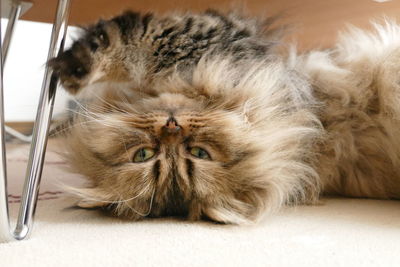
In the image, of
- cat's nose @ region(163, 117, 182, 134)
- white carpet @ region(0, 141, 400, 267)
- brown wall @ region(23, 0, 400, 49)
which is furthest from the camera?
brown wall @ region(23, 0, 400, 49)

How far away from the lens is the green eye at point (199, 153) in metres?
0.99

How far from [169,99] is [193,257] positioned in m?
0.42

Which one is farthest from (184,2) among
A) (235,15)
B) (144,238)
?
(144,238)

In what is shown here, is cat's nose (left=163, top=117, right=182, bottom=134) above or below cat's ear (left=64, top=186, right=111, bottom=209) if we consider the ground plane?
Answer: above

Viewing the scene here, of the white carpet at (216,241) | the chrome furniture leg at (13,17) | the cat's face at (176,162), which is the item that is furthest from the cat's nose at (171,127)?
the chrome furniture leg at (13,17)

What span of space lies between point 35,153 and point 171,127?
1.04 feet

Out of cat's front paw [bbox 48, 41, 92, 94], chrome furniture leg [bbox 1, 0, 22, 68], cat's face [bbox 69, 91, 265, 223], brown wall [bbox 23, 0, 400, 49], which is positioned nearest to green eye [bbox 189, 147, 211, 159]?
cat's face [bbox 69, 91, 265, 223]

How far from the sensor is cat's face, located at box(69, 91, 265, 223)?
976mm

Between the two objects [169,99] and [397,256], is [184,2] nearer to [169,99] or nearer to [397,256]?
[169,99]

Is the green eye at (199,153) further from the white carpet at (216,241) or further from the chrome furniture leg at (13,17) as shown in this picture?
the chrome furniture leg at (13,17)

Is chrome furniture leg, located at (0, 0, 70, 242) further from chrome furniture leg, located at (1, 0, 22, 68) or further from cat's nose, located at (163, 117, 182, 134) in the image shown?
chrome furniture leg, located at (1, 0, 22, 68)

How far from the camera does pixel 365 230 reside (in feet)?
2.96

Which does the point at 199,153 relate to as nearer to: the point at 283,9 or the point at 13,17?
the point at 283,9

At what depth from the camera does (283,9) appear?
1.39 m
